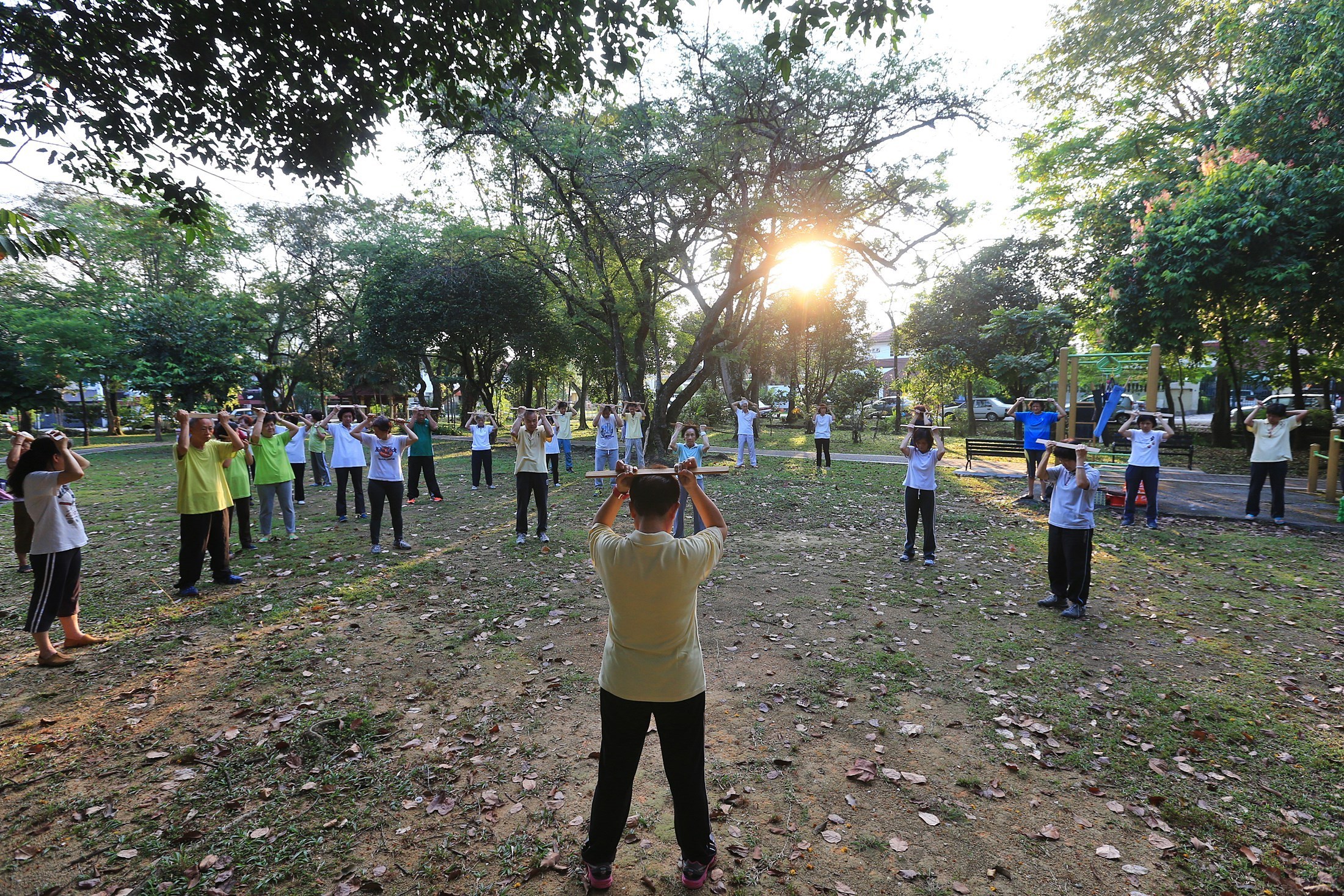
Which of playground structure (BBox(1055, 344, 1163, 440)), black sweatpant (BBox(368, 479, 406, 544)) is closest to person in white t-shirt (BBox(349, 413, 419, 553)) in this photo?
black sweatpant (BBox(368, 479, 406, 544))

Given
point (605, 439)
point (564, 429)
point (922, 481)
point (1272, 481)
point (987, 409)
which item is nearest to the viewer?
point (922, 481)

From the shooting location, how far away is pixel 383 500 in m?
8.94

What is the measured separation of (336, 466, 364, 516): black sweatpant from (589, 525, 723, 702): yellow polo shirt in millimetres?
9887

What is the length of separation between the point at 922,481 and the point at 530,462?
5854 mm

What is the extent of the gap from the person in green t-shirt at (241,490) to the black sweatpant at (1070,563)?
10.2m

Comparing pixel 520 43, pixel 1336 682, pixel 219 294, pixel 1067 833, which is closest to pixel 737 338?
pixel 520 43

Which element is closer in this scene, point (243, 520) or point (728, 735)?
point (728, 735)

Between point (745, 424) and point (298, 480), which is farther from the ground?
point (745, 424)

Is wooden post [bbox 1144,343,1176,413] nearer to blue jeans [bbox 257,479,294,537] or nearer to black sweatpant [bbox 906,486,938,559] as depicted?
black sweatpant [bbox 906,486,938,559]

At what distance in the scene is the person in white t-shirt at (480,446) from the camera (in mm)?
14422

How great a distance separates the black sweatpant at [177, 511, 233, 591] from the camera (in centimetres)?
705

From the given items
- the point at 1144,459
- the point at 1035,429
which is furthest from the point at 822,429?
the point at 1144,459

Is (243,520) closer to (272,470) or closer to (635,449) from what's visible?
(272,470)

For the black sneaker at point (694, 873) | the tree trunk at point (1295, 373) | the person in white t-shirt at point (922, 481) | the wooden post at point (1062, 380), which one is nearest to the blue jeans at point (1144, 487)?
the wooden post at point (1062, 380)
